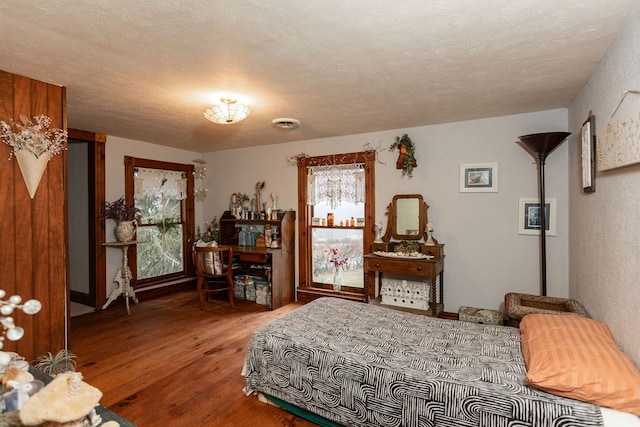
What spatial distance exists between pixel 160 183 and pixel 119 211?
86cm

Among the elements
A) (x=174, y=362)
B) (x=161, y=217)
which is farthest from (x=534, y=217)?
(x=161, y=217)

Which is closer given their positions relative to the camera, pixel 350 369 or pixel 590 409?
pixel 590 409

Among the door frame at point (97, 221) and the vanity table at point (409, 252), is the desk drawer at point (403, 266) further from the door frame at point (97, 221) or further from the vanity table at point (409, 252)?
the door frame at point (97, 221)

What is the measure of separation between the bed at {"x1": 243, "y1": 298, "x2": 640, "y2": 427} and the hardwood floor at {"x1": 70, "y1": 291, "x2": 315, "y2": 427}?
25 cm

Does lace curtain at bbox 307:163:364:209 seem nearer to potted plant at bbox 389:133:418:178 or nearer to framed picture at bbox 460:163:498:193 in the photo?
potted plant at bbox 389:133:418:178

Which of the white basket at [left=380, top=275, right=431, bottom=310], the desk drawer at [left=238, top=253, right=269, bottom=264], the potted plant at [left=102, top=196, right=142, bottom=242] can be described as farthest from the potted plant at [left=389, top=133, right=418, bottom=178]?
the potted plant at [left=102, top=196, right=142, bottom=242]

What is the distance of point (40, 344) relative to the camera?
8.24ft

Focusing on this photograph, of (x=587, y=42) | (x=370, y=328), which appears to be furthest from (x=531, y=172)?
(x=370, y=328)

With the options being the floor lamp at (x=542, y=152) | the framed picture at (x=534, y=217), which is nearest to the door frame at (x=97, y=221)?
the floor lamp at (x=542, y=152)

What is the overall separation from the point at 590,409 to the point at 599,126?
→ 1740 millimetres

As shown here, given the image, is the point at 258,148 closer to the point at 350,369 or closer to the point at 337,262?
the point at 337,262

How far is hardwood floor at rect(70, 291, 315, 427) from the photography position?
224 centimetres

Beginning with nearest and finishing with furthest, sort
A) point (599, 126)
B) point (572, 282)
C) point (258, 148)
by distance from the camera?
1. point (599, 126)
2. point (572, 282)
3. point (258, 148)

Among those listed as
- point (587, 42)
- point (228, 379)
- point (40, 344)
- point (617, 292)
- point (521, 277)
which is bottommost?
point (228, 379)
